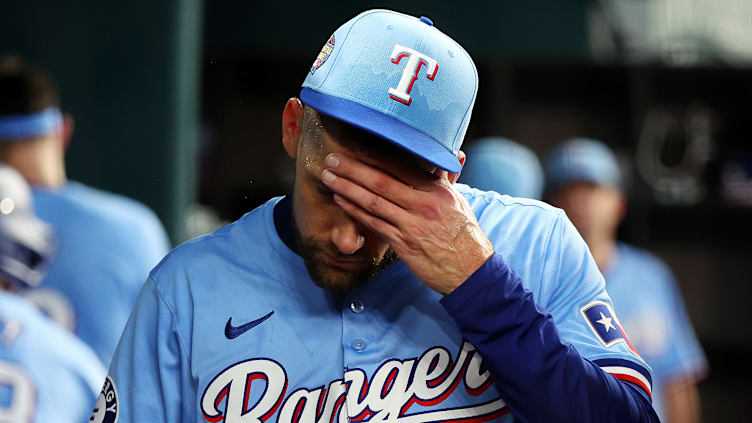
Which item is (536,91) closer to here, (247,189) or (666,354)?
(666,354)

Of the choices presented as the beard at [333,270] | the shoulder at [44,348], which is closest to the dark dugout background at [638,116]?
the shoulder at [44,348]

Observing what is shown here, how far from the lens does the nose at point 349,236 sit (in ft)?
3.79

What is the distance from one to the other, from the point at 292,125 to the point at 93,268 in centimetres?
187

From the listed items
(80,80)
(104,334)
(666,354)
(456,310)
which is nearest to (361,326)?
(456,310)

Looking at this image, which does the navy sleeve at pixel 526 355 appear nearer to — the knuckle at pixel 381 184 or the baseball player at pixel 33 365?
the knuckle at pixel 381 184

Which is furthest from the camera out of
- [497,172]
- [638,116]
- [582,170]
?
[638,116]

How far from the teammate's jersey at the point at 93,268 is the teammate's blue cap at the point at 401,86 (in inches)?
75.0

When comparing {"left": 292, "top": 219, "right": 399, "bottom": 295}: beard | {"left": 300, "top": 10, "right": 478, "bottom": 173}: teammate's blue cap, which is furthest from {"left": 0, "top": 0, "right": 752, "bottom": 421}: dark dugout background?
{"left": 300, "top": 10, "right": 478, "bottom": 173}: teammate's blue cap

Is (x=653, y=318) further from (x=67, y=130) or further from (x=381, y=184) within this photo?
(x=381, y=184)

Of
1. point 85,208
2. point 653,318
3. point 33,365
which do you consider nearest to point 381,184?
point 33,365

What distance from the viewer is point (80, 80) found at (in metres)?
3.54

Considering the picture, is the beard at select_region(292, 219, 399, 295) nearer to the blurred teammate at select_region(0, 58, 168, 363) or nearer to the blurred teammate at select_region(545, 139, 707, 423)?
the blurred teammate at select_region(0, 58, 168, 363)

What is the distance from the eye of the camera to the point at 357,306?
1287 millimetres

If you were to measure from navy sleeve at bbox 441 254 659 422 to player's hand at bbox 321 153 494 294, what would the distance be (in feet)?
0.07
